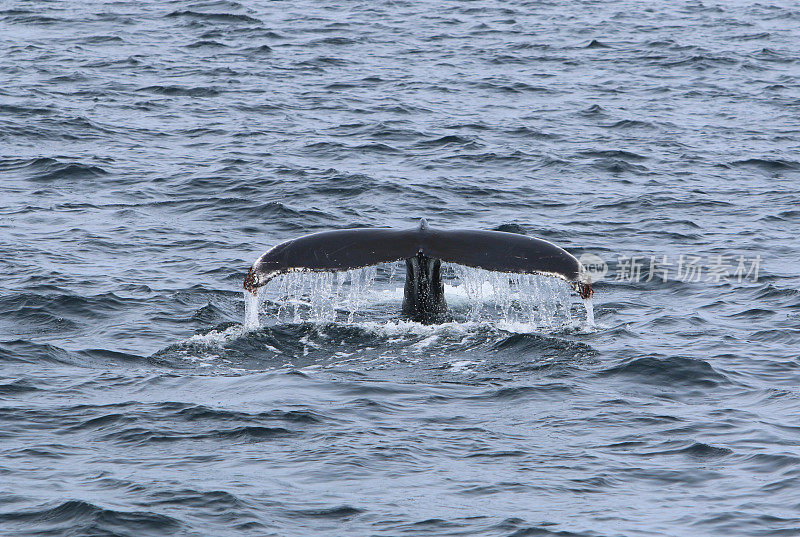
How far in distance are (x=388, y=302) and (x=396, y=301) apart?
0.09m

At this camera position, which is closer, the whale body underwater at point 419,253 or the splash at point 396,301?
the whale body underwater at point 419,253

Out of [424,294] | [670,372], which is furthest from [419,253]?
[670,372]

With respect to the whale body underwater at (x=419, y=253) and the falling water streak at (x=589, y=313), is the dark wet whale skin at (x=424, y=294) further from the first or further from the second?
the falling water streak at (x=589, y=313)

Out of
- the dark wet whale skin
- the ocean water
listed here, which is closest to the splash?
the ocean water

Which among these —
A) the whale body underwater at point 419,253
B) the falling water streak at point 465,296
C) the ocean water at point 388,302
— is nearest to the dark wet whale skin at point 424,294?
the ocean water at point 388,302

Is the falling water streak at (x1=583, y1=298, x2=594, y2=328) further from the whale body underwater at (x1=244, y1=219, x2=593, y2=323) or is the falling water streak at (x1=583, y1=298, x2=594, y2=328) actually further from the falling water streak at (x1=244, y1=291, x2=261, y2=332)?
the falling water streak at (x1=244, y1=291, x2=261, y2=332)

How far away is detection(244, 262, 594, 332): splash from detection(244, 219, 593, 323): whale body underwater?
3.38 feet

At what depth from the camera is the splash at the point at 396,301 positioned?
13.9 metres

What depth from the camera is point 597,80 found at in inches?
1259

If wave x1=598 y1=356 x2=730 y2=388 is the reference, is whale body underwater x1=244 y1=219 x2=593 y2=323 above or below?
above

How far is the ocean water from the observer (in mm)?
9484

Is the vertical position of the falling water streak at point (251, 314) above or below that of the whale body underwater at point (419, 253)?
below

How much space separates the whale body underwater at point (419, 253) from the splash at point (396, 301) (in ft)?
3.38

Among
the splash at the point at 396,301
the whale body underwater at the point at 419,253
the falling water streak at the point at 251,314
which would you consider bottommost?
the splash at the point at 396,301
